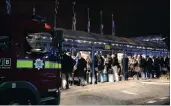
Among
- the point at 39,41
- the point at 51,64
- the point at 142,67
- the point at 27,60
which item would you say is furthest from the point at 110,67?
the point at 27,60

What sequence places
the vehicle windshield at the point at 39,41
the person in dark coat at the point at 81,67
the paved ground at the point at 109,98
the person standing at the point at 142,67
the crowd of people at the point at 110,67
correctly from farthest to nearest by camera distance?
the person standing at the point at 142,67, the person in dark coat at the point at 81,67, the crowd of people at the point at 110,67, the paved ground at the point at 109,98, the vehicle windshield at the point at 39,41

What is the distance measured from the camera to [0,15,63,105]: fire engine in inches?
282

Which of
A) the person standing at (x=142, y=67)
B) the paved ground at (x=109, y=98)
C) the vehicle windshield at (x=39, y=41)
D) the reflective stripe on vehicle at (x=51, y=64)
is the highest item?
the vehicle windshield at (x=39, y=41)

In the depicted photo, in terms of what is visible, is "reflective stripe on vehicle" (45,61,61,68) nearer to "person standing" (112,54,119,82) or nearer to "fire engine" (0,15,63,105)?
"fire engine" (0,15,63,105)

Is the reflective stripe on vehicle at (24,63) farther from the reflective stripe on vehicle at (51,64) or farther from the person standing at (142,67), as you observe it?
the person standing at (142,67)

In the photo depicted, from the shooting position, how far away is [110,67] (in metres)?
18.5

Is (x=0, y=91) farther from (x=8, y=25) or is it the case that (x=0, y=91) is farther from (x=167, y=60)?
(x=167, y=60)

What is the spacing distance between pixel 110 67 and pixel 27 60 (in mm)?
11314

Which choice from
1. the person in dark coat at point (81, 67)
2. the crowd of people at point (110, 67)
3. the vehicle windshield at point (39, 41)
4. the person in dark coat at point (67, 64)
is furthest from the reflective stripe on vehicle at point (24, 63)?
the person in dark coat at point (81, 67)

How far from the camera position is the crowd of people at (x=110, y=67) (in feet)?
48.7

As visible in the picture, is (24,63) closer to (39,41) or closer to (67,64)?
(39,41)

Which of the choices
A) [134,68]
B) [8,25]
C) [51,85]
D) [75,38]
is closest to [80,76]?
[75,38]

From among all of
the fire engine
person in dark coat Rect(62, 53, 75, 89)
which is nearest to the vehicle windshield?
the fire engine

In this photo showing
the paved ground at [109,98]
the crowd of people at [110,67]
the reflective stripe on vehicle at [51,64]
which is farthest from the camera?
the crowd of people at [110,67]
